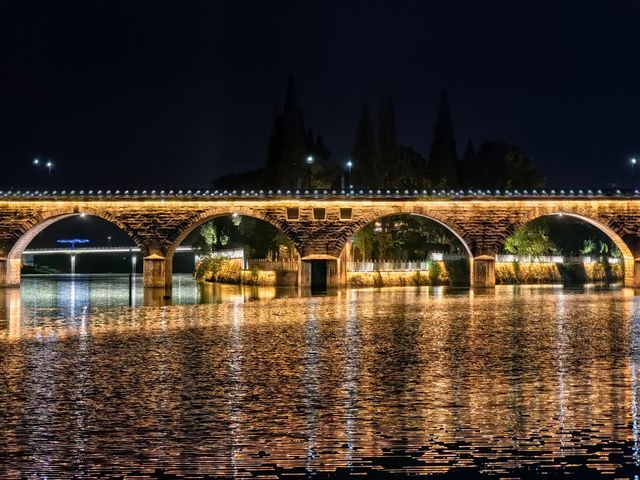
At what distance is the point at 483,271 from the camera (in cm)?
5588

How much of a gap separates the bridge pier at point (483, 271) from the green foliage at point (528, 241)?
12.9 m

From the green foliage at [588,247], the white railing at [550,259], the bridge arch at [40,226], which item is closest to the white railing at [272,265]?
the bridge arch at [40,226]

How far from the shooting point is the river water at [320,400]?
10234 millimetres

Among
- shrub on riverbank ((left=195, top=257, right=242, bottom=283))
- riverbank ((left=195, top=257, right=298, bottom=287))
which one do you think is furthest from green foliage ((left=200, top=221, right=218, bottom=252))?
riverbank ((left=195, top=257, right=298, bottom=287))

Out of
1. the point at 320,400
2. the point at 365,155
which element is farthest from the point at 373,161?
the point at 320,400

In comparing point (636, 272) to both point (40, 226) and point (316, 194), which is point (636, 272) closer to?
A: point (316, 194)

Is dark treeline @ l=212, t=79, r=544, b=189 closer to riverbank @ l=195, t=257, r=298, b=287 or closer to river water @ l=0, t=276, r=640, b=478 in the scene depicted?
riverbank @ l=195, t=257, r=298, b=287

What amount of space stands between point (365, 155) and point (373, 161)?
0.77 meters

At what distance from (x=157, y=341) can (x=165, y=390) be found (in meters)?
7.75

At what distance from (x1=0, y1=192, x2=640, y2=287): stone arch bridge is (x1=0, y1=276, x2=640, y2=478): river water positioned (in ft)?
94.7

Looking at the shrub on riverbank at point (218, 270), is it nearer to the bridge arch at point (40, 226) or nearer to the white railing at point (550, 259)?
the bridge arch at point (40, 226)

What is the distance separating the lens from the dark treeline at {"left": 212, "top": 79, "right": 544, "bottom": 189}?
7044 cm

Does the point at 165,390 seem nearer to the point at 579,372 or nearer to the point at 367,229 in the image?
the point at 579,372

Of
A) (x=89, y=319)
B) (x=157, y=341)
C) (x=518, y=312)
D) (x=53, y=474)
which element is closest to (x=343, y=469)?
(x=53, y=474)
